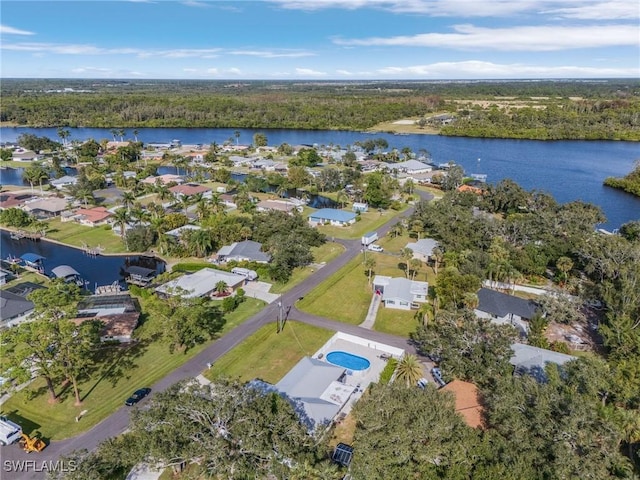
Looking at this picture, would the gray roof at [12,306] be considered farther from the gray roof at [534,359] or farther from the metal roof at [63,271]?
the gray roof at [534,359]

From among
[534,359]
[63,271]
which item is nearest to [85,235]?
[63,271]

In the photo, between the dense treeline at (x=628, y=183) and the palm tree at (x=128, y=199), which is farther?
the dense treeline at (x=628, y=183)

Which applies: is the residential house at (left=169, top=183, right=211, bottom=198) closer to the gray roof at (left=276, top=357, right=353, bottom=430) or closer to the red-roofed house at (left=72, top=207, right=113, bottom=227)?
the red-roofed house at (left=72, top=207, right=113, bottom=227)

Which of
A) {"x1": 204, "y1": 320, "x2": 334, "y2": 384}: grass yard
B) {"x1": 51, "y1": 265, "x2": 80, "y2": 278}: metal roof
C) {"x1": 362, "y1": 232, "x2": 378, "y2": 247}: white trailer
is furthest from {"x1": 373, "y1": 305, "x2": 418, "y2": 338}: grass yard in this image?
{"x1": 51, "y1": 265, "x2": 80, "y2": 278}: metal roof

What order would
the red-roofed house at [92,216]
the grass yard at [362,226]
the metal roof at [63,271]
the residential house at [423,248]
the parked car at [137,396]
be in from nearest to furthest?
the parked car at [137,396] → the metal roof at [63,271] → the residential house at [423,248] → the grass yard at [362,226] → the red-roofed house at [92,216]

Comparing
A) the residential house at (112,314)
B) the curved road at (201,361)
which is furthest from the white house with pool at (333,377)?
the residential house at (112,314)

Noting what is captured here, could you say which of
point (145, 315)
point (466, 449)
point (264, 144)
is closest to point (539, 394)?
point (466, 449)

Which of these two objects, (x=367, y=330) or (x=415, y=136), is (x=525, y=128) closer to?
(x=415, y=136)
